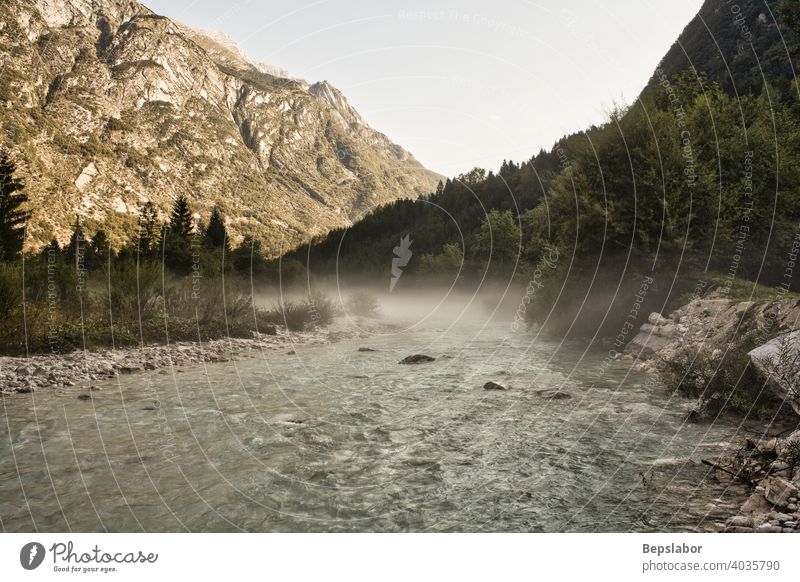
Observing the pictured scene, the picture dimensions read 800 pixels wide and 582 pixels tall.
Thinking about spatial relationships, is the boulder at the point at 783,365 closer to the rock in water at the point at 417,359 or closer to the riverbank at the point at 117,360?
the rock in water at the point at 417,359

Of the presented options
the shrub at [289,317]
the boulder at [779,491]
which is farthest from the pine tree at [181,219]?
the boulder at [779,491]

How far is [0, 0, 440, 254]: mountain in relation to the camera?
11169 cm

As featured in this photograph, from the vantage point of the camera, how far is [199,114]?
438ft

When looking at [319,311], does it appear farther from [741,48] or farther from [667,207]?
[741,48]

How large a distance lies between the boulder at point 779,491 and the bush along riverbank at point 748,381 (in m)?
0.01

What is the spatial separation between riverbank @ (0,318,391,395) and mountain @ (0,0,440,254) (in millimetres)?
81089

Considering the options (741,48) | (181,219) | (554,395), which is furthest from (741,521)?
(741,48)

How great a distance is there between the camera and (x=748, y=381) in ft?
36.0

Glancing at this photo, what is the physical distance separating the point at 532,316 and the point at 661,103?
19.3 meters

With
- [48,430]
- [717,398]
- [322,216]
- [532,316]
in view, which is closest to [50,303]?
[48,430]

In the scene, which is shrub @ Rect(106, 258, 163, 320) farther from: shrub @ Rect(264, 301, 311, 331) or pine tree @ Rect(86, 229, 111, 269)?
pine tree @ Rect(86, 229, 111, 269)

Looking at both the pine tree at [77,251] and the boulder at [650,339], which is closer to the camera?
the boulder at [650,339]

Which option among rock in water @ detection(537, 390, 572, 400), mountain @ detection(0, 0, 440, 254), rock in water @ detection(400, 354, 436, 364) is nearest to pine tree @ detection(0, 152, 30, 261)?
rock in water @ detection(400, 354, 436, 364)

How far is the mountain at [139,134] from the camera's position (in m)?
112
